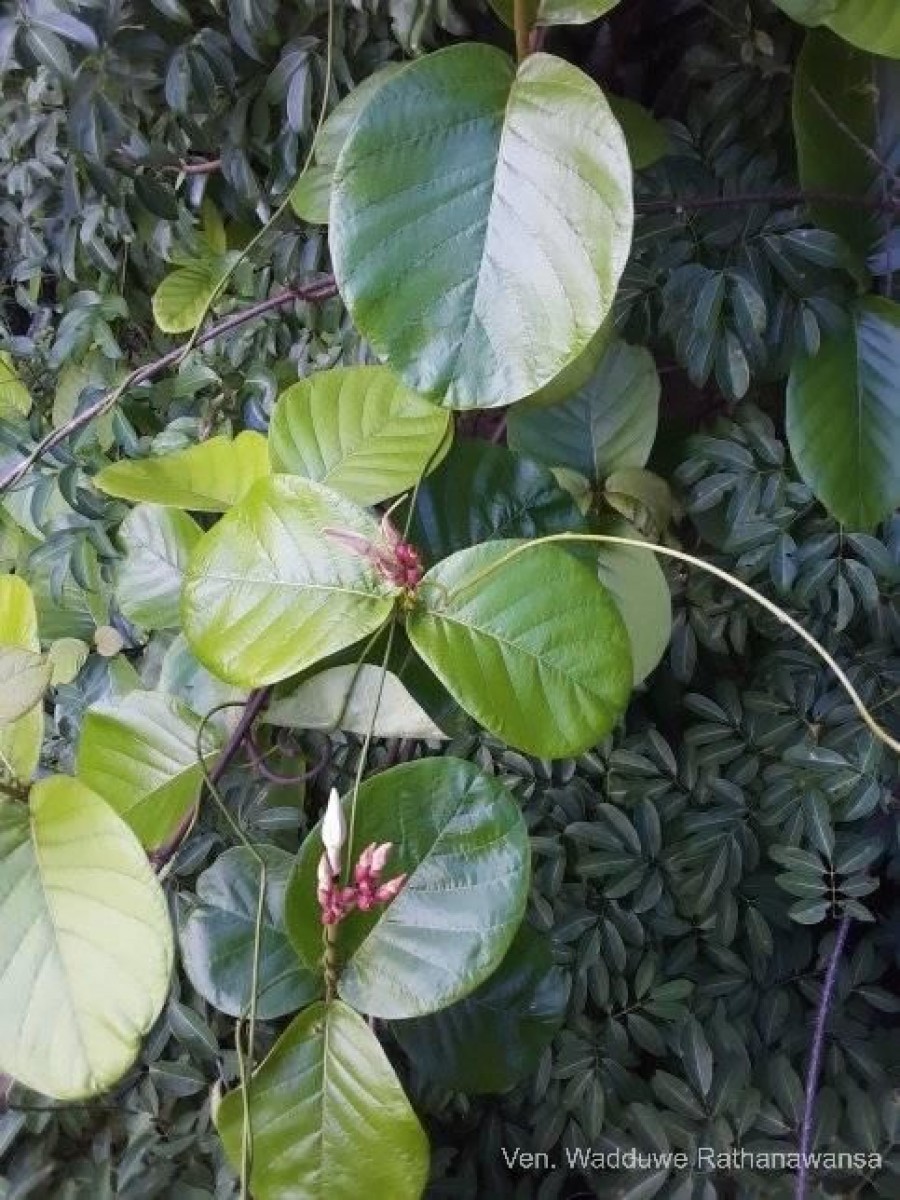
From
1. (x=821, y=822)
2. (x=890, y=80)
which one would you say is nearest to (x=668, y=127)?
(x=890, y=80)

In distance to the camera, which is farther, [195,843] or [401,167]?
[195,843]

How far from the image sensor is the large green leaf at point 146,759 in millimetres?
611

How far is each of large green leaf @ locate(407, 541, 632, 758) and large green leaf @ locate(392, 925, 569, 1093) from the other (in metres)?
0.21

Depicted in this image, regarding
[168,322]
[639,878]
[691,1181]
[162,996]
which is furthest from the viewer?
[168,322]

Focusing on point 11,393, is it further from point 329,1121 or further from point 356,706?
point 329,1121

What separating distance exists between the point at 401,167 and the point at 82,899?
417 millimetres

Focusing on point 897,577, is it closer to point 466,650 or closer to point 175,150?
point 466,650

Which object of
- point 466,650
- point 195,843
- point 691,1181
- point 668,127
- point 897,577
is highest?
point 668,127

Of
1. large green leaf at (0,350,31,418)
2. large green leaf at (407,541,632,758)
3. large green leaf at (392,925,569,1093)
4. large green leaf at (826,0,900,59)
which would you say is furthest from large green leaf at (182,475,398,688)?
large green leaf at (0,350,31,418)

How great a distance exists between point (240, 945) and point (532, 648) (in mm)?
262

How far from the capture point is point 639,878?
0.79m

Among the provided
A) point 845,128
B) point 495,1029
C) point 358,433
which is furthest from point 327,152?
point 495,1029

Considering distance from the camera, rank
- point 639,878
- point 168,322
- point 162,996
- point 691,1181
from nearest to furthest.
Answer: point 162,996 < point 691,1181 < point 639,878 < point 168,322

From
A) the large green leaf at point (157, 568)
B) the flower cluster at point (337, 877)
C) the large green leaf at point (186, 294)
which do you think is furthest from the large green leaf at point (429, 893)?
the large green leaf at point (186, 294)
